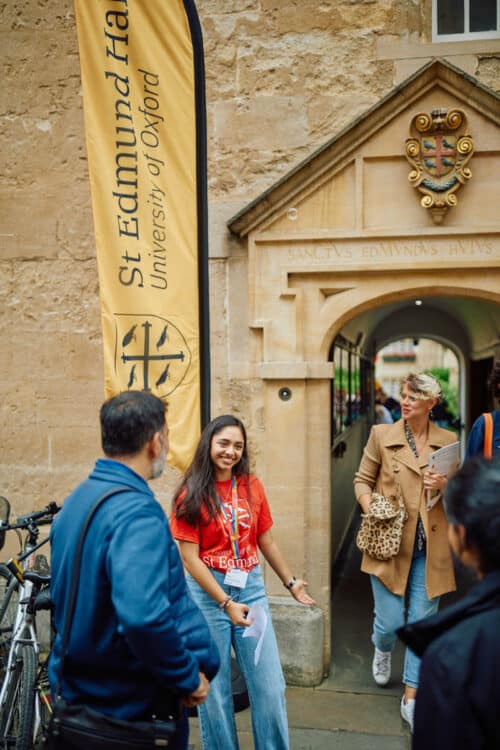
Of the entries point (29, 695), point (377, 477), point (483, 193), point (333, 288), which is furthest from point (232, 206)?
point (29, 695)

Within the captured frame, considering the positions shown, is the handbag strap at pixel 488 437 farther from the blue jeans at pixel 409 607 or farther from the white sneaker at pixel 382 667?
the white sneaker at pixel 382 667

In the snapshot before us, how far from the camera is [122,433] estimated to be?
84.7 inches

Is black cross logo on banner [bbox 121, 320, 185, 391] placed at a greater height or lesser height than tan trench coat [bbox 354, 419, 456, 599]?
greater

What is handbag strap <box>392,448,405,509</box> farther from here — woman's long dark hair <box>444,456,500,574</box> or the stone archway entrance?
woman's long dark hair <box>444,456,500,574</box>

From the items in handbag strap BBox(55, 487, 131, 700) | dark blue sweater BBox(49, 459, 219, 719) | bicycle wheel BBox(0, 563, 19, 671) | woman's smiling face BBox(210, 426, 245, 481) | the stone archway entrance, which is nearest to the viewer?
dark blue sweater BBox(49, 459, 219, 719)

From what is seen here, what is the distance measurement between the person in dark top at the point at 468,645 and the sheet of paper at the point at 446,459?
2005 mm

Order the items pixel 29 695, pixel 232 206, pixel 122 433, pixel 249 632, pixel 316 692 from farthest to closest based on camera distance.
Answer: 1. pixel 232 206
2. pixel 316 692
3. pixel 29 695
4. pixel 249 632
5. pixel 122 433

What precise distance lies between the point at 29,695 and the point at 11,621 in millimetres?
876

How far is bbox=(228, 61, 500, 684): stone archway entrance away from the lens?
4418mm

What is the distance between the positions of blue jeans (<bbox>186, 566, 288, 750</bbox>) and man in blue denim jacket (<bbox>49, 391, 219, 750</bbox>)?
0.84 m

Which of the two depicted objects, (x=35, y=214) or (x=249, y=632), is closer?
(x=249, y=632)

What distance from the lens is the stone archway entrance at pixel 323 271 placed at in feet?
14.5

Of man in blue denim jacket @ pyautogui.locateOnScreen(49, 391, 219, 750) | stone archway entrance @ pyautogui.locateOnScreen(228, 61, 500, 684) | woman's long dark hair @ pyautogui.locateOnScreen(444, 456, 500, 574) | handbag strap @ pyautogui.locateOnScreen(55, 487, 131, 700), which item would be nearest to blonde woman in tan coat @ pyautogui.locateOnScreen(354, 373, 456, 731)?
stone archway entrance @ pyautogui.locateOnScreen(228, 61, 500, 684)

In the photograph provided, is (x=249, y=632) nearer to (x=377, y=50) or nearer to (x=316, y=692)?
(x=316, y=692)
